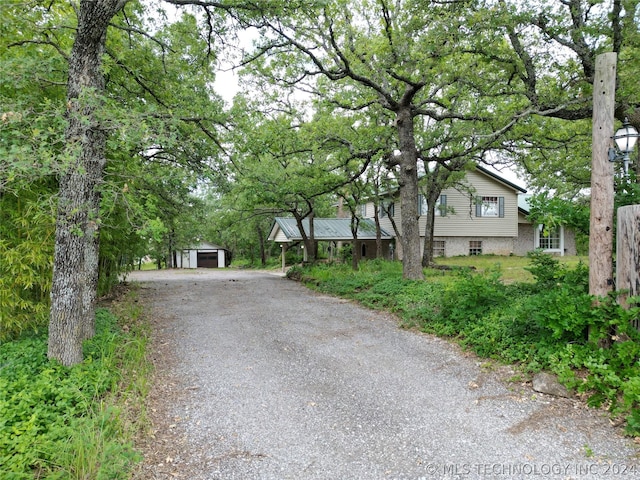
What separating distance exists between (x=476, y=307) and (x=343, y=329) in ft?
7.48

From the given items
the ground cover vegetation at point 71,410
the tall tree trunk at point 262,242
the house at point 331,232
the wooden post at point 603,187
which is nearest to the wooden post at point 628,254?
the wooden post at point 603,187

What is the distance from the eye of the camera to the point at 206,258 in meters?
41.3

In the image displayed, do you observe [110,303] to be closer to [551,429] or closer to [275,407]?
[275,407]

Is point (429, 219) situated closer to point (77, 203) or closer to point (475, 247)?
point (475, 247)

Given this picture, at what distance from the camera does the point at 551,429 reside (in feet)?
10.8

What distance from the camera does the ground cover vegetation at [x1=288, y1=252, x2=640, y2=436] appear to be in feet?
11.9

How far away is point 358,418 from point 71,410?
2.64 m

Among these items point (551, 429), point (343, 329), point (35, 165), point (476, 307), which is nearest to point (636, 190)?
point (476, 307)

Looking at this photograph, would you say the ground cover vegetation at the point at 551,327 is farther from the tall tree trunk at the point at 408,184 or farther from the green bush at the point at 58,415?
the green bush at the point at 58,415

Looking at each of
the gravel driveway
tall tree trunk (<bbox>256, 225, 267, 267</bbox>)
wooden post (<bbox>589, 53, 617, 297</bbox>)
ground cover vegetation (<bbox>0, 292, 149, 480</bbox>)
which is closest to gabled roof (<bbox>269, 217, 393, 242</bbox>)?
tall tree trunk (<bbox>256, 225, 267, 267</bbox>)

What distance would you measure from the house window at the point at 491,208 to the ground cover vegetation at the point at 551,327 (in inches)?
598

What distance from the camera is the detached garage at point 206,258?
40.8 meters

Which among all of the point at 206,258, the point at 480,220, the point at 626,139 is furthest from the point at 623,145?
the point at 206,258

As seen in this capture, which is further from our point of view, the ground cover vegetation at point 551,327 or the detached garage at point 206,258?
the detached garage at point 206,258
